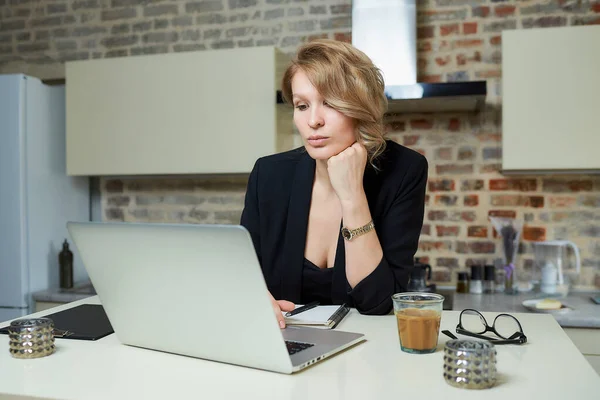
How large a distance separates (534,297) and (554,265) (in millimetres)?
226

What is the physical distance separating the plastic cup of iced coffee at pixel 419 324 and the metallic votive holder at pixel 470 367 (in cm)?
16

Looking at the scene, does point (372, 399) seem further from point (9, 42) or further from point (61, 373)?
point (9, 42)

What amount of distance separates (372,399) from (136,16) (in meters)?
3.11

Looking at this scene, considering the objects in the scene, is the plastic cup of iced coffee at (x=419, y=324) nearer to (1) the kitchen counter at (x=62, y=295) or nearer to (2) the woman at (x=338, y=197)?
(2) the woman at (x=338, y=197)

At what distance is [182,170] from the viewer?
9.59 ft

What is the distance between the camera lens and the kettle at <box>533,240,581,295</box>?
9.06 feet

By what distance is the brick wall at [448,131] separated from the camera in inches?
115

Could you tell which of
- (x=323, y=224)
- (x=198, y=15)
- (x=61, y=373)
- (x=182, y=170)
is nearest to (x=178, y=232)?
(x=61, y=373)

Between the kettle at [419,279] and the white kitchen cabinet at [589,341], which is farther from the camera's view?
the kettle at [419,279]

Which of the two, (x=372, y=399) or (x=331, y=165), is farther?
(x=331, y=165)

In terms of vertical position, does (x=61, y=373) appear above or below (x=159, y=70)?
below

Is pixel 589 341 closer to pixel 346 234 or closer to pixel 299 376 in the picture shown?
pixel 346 234

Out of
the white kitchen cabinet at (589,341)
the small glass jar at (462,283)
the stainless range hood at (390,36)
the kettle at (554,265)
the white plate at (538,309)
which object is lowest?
the white kitchen cabinet at (589,341)

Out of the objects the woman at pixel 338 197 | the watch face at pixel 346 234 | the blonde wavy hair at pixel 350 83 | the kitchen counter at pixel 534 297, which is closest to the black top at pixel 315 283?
the woman at pixel 338 197
